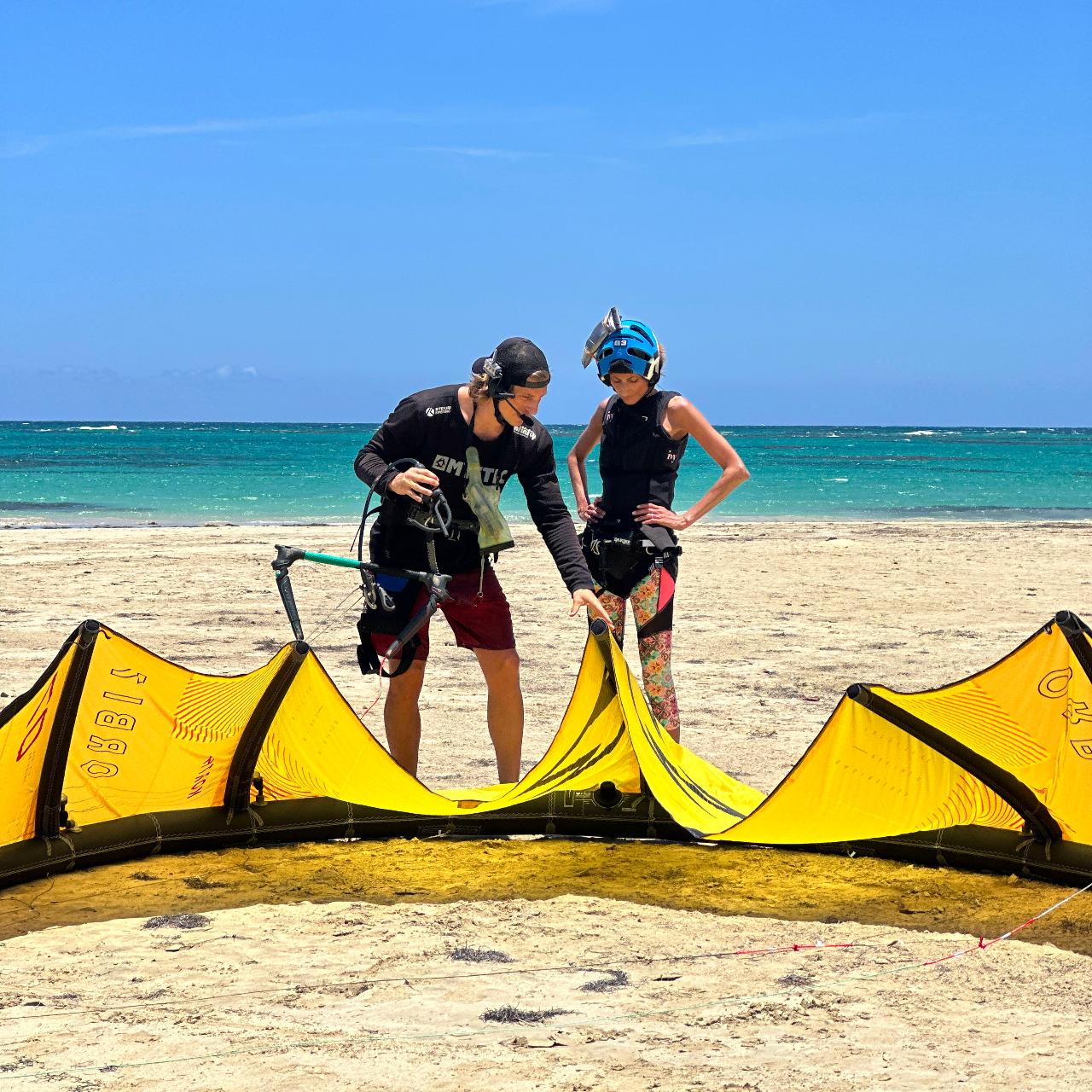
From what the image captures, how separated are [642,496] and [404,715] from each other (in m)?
1.30

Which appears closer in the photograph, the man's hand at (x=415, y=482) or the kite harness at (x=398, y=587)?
the man's hand at (x=415, y=482)

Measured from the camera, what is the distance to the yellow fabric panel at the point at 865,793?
4.98m

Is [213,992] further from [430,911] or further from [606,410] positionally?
[606,410]

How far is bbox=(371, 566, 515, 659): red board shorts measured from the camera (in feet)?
16.9

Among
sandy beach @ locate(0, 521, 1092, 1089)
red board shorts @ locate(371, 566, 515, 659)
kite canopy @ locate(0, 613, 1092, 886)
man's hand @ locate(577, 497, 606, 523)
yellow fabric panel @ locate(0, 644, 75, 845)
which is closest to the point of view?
sandy beach @ locate(0, 521, 1092, 1089)

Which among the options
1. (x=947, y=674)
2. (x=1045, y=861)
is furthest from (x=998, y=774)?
(x=947, y=674)

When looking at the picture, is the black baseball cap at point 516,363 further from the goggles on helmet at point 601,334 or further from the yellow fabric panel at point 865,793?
the yellow fabric panel at point 865,793

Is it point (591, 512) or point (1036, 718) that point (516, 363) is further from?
point (1036, 718)

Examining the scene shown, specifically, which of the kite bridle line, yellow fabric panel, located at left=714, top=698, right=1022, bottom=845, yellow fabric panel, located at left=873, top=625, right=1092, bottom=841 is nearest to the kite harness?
the kite bridle line

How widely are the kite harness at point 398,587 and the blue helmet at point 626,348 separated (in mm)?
1006

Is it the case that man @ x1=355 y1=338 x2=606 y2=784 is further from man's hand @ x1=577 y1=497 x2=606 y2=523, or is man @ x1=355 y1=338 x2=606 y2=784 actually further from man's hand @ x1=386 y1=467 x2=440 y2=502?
man's hand @ x1=577 y1=497 x2=606 y2=523

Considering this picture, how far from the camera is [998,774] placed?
480 cm

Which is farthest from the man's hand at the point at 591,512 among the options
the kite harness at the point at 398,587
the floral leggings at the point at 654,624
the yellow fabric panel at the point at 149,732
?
the yellow fabric panel at the point at 149,732

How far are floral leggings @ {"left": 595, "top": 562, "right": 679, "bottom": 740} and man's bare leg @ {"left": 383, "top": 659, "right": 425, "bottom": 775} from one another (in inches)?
33.2
